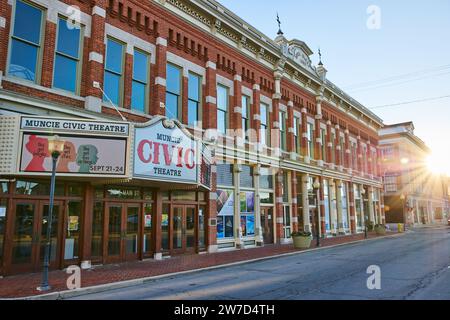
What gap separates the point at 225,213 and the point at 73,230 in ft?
27.8

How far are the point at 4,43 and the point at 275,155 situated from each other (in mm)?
15982

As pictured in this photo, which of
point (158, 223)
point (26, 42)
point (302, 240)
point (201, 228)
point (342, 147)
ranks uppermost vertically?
point (342, 147)

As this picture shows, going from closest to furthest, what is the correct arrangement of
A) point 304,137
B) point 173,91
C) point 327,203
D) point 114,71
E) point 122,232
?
point 122,232 < point 114,71 < point 173,91 < point 304,137 < point 327,203

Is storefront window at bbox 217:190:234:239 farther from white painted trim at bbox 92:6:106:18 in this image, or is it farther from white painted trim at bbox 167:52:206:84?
white painted trim at bbox 92:6:106:18

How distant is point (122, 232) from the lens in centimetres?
1437

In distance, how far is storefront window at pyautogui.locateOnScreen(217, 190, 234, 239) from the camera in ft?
62.6

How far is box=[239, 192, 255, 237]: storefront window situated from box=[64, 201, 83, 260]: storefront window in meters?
9.57

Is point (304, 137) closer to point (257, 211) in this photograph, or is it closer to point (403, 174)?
point (257, 211)

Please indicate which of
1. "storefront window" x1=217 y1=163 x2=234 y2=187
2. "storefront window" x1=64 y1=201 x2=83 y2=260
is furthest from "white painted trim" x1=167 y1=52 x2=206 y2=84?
"storefront window" x1=64 y1=201 x2=83 y2=260

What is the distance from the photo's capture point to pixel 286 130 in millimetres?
25500

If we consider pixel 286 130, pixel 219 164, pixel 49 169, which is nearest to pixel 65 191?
pixel 49 169

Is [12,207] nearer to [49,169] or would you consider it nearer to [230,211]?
[49,169]

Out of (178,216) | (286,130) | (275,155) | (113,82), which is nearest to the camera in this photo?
(113,82)

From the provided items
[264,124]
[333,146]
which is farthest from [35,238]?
[333,146]
